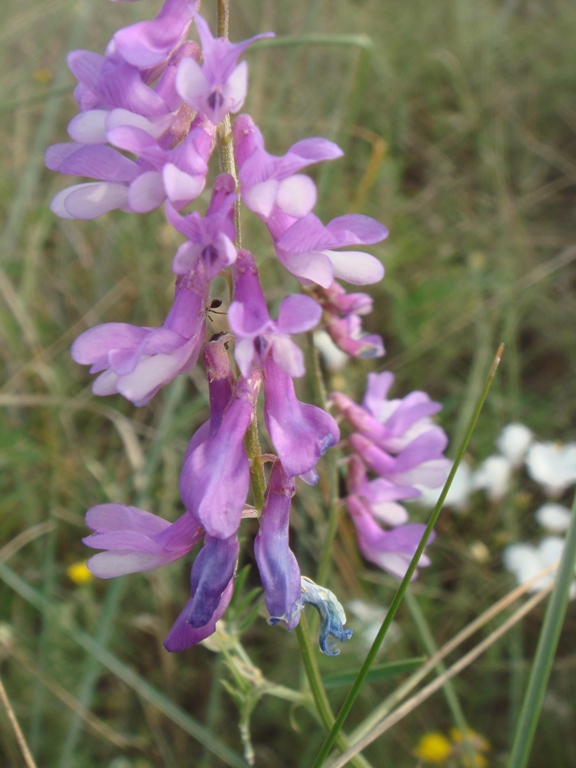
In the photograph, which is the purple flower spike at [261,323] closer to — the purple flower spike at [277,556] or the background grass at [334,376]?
the purple flower spike at [277,556]

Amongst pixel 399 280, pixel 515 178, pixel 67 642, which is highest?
pixel 515 178

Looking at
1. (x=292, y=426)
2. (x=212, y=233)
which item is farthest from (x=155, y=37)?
(x=292, y=426)

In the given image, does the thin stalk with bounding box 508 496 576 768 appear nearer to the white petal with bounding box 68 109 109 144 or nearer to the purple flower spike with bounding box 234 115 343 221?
the purple flower spike with bounding box 234 115 343 221

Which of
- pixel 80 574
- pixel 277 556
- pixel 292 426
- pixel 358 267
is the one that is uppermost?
pixel 358 267

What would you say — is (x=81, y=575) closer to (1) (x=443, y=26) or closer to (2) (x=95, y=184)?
(2) (x=95, y=184)

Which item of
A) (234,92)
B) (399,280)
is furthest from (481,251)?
(234,92)

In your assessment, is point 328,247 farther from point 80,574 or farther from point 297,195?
point 80,574
